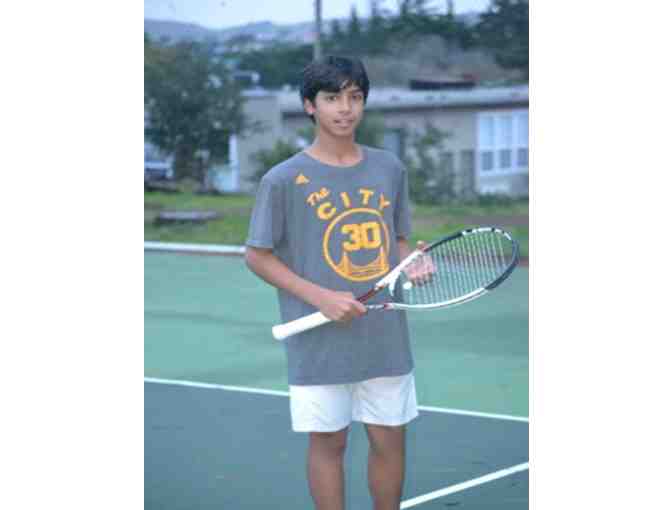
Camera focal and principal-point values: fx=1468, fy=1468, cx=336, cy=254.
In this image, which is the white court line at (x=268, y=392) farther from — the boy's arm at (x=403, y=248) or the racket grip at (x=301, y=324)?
the racket grip at (x=301, y=324)

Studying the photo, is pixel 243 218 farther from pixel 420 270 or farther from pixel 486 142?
pixel 420 270

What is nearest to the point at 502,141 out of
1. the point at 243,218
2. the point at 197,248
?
the point at 243,218

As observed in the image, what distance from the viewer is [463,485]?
5.04 metres

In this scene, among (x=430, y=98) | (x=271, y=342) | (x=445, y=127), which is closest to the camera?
(x=271, y=342)

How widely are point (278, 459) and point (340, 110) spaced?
6.87 ft

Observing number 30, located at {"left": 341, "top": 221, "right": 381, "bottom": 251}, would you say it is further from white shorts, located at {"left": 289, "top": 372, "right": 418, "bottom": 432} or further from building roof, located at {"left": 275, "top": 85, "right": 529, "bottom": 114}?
building roof, located at {"left": 275, "top": 85, "right": 529, "bottom": 114}

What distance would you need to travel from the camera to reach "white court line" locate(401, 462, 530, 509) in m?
4.84

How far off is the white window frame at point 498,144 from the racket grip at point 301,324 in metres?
10.8
